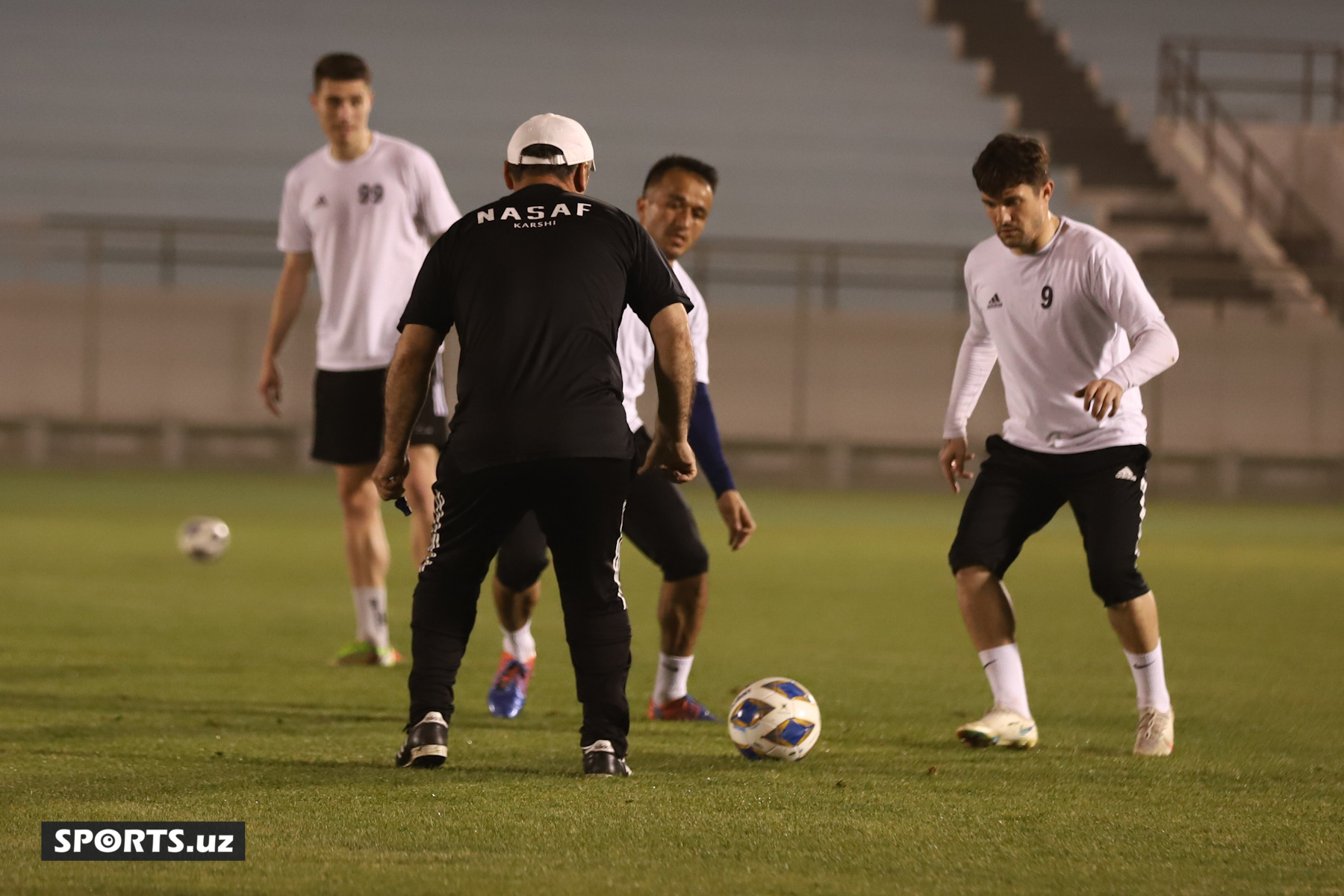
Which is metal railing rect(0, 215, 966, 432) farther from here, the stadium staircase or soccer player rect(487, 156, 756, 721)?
soccer player rect(487, 156, 756, 721)

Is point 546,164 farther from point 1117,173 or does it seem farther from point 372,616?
point 1117,173

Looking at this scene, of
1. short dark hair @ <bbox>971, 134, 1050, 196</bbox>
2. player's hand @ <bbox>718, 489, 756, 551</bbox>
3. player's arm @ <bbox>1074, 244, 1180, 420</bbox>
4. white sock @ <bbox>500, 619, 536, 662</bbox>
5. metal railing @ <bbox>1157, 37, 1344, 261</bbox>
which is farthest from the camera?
metal railing @ <bbox>1157, 37, 1344, 261</bbox>

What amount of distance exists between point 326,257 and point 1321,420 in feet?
60.2

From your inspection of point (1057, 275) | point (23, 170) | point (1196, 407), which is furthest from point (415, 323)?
point (23, 170)

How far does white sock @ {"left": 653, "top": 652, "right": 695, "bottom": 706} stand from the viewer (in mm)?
5625

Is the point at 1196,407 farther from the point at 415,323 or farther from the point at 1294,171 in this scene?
the point at 415,323

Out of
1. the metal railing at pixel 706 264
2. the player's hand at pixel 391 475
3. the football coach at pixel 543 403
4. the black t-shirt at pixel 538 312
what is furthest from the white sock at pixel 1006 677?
the metal railing at pixel 706 264

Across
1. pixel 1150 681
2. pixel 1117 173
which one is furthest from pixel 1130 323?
pixel 1117 173

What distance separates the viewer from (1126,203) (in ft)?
80.1

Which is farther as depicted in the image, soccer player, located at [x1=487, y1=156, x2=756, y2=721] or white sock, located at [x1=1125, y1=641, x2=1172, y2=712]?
soccer player, located at [x1=487, y1=156, x2=756, y2=721]

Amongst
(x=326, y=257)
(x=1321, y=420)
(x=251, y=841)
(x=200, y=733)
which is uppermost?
(x=326, y=257)

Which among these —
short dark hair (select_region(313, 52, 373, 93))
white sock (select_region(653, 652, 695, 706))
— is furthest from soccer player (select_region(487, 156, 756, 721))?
short dark hair (select_region(313, 52, 373, 93))
